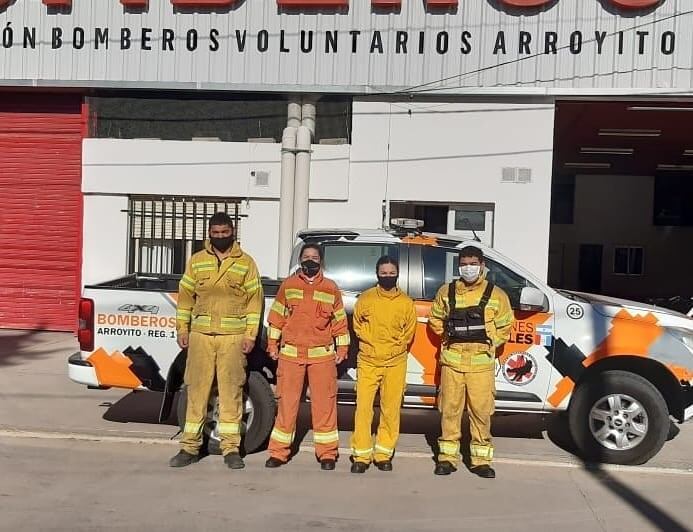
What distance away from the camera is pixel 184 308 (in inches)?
252

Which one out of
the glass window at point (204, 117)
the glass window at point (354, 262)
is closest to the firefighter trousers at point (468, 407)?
the glass window at point (354, 262)

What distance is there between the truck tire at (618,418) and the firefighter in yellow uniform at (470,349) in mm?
946

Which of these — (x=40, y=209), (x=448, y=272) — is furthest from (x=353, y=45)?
(x=448, y=272)

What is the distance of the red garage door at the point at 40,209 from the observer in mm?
13561

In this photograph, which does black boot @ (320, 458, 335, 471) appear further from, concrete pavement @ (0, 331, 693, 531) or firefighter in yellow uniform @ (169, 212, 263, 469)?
firefighter in yellow uniform @ (169, 212, 263, 469)

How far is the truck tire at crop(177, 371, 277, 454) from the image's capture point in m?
6.71

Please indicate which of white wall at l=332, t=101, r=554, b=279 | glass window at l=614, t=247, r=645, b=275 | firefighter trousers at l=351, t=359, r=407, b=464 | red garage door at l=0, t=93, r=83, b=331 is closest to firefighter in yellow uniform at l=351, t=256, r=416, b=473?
firefighter trousers at l=351, t=359, r=407, b=464

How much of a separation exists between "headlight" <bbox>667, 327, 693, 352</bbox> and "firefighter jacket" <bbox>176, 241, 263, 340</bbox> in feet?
10.9

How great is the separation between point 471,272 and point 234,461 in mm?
2298

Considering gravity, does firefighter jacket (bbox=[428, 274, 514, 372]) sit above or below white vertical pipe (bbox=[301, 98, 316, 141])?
below

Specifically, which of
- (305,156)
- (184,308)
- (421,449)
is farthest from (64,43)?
(421,449)

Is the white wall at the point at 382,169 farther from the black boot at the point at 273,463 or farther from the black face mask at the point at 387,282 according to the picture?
the black boot at the point at 273,463

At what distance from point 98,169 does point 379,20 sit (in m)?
4.90

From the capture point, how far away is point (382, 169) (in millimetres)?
12484
